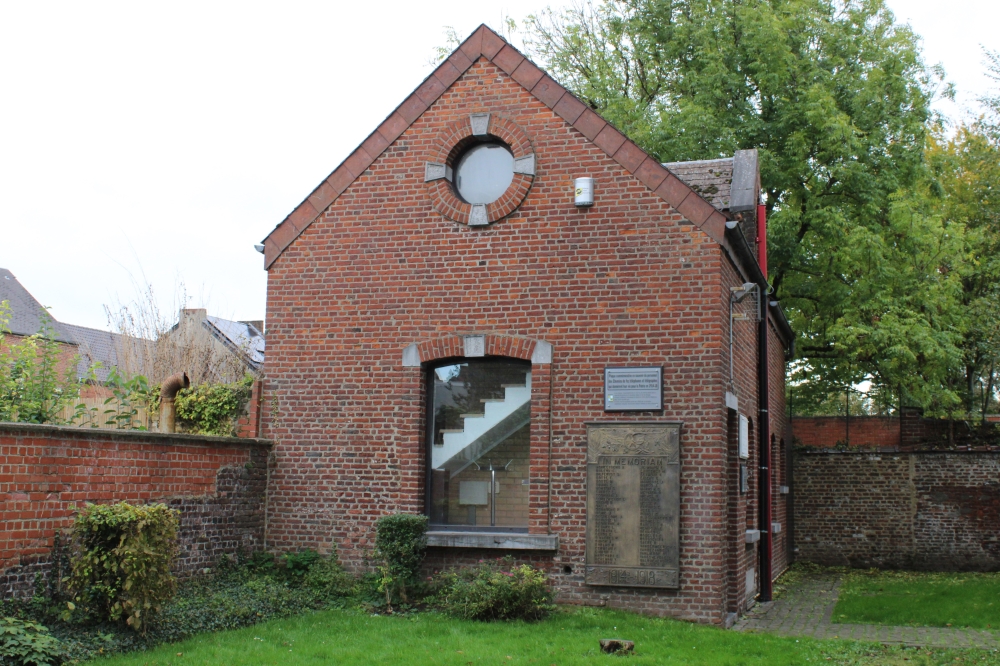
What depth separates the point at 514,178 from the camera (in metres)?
12.9

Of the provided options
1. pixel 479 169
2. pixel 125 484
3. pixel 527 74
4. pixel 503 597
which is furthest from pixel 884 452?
pixel 125 484

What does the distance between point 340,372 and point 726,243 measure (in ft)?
18.1

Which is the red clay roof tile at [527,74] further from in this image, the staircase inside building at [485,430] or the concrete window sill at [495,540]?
the concrete window sill at [495,540]

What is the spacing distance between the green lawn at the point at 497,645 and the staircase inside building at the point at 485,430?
2.26 metres

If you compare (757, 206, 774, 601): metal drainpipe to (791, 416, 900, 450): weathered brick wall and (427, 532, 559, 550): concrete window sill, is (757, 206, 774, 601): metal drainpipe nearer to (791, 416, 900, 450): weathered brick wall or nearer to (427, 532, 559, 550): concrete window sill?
(427, 532, 559, 550): concrete window sill

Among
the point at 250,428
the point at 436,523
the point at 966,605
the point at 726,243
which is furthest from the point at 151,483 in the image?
the point at 966,605

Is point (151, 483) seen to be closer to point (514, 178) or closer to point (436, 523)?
point (436, 523)

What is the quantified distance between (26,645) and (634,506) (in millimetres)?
6736

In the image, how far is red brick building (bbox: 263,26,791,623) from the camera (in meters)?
11.8

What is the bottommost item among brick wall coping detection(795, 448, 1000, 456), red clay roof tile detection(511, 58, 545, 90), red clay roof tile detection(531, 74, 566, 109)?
brick wall coping detection(795, 448, 1000, 456)

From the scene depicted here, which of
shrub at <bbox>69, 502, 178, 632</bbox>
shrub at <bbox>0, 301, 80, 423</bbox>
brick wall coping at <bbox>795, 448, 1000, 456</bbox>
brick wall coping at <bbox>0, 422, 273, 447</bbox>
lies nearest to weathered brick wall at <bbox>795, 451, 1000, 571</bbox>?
brick wall coping at <bbox>795, 448, 1000, 456</bbox>

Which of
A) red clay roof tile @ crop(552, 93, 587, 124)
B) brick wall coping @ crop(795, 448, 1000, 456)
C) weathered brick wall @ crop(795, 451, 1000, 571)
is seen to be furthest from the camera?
brick wall coping @ crop(795, 448, 1000, 456)

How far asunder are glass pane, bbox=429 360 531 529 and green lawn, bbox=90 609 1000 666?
5.75 ft

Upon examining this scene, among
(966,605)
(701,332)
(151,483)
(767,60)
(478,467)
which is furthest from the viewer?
(767,60)
